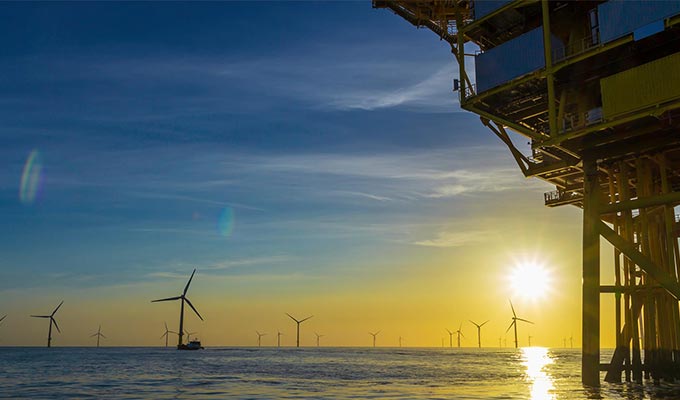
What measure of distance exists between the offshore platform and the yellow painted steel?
5 cm

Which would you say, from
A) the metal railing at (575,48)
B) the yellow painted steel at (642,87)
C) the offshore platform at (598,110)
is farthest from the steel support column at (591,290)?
the metal railing at (575,48)

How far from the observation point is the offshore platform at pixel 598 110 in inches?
1139

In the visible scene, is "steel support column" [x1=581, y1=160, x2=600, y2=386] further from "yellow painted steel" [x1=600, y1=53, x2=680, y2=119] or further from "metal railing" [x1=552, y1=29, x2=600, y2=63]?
"metal railing" [x1=552, y1=29, x2=600, y2=63]

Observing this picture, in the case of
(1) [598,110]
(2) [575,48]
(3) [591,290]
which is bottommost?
(3) [591,290]

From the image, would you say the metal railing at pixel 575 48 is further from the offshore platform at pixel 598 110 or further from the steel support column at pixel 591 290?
the steel support column at pixel 591 290

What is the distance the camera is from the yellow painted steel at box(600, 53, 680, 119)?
27.5 m

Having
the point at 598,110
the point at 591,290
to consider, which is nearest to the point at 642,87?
the point at 598,110

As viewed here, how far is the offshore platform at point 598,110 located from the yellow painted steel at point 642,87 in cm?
5

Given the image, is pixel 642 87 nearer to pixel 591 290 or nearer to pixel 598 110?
pixel 598 110

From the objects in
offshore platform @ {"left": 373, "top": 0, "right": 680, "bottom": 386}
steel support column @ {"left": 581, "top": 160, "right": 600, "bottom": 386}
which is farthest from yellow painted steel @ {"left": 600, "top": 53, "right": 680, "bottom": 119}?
steel support column @ {"left": 581, "top": 160, "right": 600, "bottom": 386}

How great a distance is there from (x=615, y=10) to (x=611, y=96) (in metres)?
4.31

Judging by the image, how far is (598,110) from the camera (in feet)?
102

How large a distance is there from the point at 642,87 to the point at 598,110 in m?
2.84

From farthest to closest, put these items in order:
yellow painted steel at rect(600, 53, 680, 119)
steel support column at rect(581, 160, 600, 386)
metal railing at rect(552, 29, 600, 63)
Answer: steel support column at rect(581, 160, 600, 386), metal railing at rect(552, 29, 600, 63), yellow painted steel at rect(600, 53, 680, 119)
